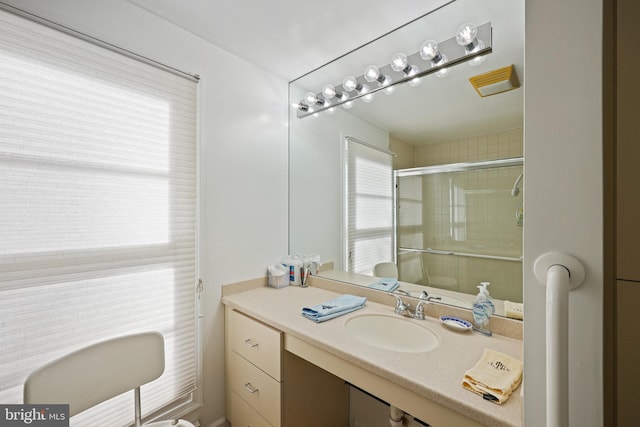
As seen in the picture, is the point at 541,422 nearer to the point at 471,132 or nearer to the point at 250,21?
the point at 471,132

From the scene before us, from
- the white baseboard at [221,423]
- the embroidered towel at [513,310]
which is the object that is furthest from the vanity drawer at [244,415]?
the embroidered towel at [513,310]

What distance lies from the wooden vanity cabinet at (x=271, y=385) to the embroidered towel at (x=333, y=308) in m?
0.18

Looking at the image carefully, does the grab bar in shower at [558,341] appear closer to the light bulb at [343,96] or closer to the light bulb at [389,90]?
the light bulb at [389,90]

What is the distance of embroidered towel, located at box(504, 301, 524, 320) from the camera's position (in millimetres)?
1098

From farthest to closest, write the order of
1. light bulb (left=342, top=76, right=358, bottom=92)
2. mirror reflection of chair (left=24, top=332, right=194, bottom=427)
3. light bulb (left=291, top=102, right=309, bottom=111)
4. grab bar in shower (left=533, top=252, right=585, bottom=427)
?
light bulb (left=291, top=102, right=309, bottom=111) < light bulb (left=342, top=76, right=358, bottom=92) < mirror reflection of chair (left=24, top=332, right=194, bottom=427) < grab bar in shower (left=533, top=252, right=585, bottom=427)

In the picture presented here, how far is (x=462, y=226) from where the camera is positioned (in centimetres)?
128

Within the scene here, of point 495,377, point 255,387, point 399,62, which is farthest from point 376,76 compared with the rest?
point 255,387

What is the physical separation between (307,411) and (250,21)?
201cm

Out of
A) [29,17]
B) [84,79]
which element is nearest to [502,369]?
A: [84,79]

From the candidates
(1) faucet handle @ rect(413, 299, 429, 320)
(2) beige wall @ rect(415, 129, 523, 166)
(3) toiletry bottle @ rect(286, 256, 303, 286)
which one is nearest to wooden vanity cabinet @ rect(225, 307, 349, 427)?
(3) toiletry bottle @ rect(286, 256, 303, 286)

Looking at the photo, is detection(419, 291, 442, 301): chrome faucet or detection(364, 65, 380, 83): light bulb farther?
detection(364, 65, 380, 83): light bulb

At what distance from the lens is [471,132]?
125cm

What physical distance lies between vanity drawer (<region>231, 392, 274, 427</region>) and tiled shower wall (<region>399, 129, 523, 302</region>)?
115 cm

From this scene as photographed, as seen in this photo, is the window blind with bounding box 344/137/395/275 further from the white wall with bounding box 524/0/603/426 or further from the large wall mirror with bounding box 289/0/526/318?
the white wall with bounding box 524/0/603/426
